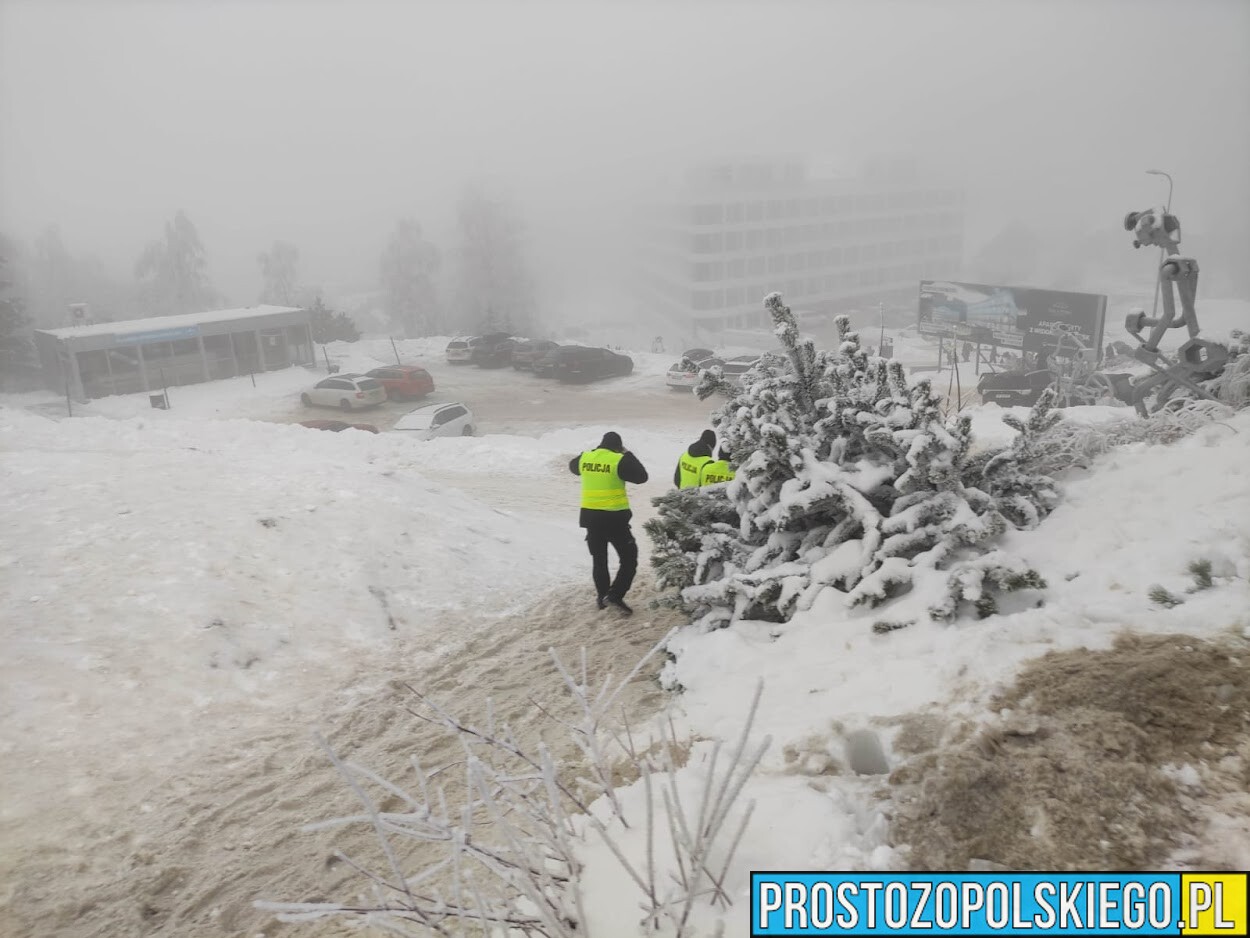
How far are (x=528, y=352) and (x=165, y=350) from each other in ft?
48.3

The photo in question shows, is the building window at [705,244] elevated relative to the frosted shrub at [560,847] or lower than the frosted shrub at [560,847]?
elevated

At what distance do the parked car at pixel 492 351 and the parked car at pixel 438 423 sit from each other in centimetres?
1437

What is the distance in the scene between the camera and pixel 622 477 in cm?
662

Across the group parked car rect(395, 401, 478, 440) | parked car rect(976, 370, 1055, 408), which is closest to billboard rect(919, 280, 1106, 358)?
parked car rect(976, 370, 1055, 408)

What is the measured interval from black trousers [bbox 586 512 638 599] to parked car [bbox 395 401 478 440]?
15.4m

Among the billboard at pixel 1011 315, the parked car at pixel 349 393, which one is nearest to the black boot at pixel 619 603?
the parked car at pixel 349 393

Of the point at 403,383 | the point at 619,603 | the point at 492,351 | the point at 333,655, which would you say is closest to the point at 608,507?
the point at 619,603

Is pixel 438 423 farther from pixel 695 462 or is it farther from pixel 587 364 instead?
pixel 695 462

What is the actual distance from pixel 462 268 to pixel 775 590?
262 ft

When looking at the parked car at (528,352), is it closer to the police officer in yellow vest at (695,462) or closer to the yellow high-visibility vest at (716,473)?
the police officer in yellow vest at (695,462)

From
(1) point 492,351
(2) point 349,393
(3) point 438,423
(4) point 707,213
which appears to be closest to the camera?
(3) point 438,423

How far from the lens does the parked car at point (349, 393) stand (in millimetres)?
29266

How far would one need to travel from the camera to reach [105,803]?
14.7ft

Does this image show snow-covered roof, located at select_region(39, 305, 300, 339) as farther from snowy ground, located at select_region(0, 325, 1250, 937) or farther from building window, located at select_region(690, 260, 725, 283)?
building window, located at select_region(690, 260, 725, 283)
